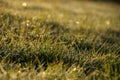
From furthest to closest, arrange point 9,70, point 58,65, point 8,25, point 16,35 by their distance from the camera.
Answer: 1. point 8,25
2. point 16,35
3. point 58,65
4. point 9,70

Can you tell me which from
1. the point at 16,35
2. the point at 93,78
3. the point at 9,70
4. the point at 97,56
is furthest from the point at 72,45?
the point at 9,70

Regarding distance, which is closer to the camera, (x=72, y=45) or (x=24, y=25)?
(x=72, y=45)

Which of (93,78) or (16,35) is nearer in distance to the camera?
(93,78)

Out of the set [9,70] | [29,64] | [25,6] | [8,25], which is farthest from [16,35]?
[25,6]

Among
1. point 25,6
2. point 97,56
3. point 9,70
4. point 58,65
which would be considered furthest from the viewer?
point 25,6

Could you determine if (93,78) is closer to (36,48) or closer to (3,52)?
(36,48)

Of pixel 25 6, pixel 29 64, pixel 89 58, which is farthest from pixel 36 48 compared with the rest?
pixel 25 6

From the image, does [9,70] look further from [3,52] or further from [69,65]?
[69,65]

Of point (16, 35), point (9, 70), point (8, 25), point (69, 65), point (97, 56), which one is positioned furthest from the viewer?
point (8, 25)

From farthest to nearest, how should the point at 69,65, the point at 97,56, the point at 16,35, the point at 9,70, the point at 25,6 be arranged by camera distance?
1. the point at 25,6
2. the point at 16,35
3. the point at 97,56
4. the point at 69,65
5. the point at 9,70
